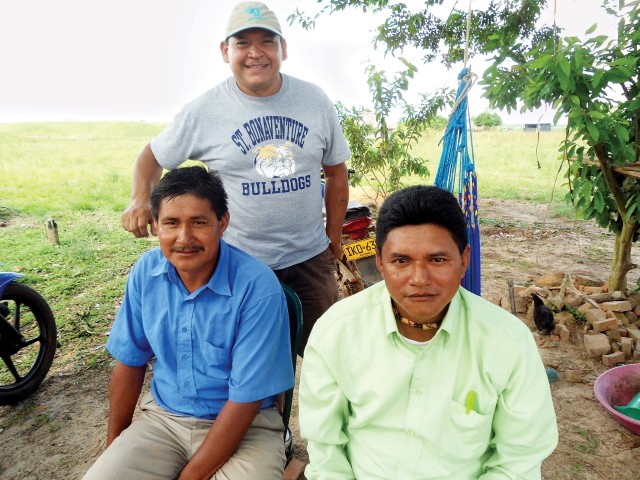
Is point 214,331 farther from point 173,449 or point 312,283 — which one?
point 312,283

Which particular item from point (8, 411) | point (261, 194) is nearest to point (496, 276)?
point (261, 194)

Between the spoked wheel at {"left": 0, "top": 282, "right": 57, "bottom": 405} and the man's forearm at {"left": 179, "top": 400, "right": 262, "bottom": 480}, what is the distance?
193cm

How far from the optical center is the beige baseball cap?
1.88m

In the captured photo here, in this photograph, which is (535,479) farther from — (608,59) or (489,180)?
(489,180)

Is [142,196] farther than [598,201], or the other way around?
[598,201]

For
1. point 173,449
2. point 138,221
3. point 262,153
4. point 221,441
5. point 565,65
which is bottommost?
point 173,449

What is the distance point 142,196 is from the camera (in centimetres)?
192

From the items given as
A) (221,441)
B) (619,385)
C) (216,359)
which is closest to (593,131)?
(619,385)

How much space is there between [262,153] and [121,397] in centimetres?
117

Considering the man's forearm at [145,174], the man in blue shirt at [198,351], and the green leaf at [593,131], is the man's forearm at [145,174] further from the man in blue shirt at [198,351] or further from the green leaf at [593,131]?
the green leaf at [593,131]

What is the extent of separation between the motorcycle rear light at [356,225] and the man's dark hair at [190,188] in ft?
8.47

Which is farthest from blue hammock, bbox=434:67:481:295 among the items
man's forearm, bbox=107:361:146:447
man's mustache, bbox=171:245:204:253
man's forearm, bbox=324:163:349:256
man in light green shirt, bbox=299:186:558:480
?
man's forearm, bbox=107:361:146:447

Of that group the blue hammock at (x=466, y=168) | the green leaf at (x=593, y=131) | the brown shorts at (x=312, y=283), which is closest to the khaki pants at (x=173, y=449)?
the brown shorts at (x=312, y=283)

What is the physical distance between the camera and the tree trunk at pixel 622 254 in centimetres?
363
